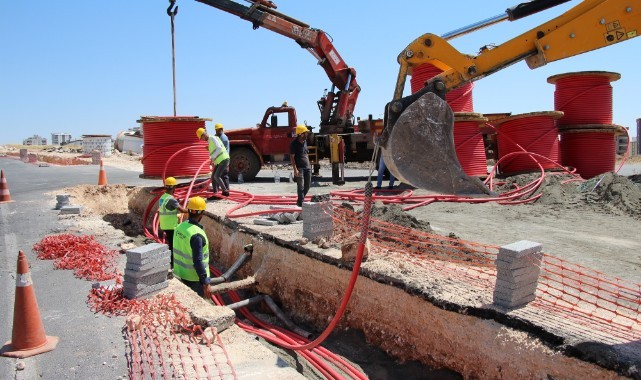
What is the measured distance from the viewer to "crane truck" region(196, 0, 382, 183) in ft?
46.0

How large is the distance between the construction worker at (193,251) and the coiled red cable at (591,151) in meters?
10.7

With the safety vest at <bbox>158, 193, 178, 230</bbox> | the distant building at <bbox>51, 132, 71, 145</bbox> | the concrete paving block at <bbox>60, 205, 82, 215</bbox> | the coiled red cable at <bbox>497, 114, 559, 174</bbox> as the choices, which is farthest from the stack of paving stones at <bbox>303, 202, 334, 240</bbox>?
the distant building at <bbox>51, 132, 71, 145</bbox>

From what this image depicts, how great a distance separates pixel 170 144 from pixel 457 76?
7979 mm

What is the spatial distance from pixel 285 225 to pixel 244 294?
44.0 inches

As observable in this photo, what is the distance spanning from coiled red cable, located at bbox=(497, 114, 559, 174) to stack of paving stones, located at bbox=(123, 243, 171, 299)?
9473mm

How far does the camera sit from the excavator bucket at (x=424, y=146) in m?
3.64

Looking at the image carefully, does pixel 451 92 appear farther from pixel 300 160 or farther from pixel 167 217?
pixel 167 217

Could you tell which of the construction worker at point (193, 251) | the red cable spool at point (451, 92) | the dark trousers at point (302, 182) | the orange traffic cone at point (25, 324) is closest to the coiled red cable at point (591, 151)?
the red cable spool at point (451, 92)

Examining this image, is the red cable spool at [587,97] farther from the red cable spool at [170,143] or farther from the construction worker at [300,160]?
the red cable spool at [170,143]

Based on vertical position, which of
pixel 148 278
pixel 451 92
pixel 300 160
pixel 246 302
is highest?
pixel 451 92

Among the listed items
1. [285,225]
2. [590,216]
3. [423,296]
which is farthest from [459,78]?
[590,216]

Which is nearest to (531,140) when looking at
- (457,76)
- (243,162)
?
(243,162)

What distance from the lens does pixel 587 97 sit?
12.5 meters

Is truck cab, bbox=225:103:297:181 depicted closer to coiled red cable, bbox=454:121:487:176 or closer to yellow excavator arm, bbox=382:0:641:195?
coiled red cable, bbox=454:121:487:176
